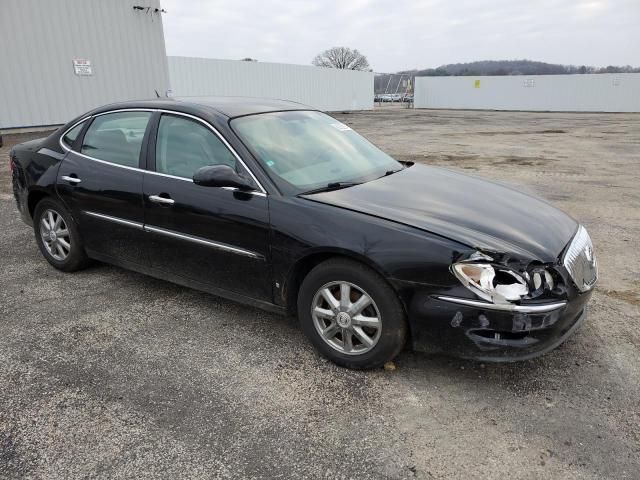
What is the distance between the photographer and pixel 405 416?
2.70 m

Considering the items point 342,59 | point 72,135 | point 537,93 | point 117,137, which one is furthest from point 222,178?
point 342,59

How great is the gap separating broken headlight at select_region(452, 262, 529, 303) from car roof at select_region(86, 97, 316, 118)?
78.8 inches

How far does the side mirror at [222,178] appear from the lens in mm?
3234

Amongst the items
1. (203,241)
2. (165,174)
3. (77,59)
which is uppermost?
(77,59)

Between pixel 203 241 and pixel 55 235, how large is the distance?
1967mm

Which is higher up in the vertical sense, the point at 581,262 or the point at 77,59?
the point at 77,59

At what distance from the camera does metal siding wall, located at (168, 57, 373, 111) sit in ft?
75.0

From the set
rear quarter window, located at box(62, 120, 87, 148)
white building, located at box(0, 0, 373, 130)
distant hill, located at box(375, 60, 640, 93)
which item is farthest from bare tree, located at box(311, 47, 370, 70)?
rear quarter window, located at box(62, 120, 87, 148)

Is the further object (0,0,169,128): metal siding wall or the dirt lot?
(0,0,169,128): metal siding wall

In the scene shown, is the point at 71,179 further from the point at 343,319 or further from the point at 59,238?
the point at 343,319

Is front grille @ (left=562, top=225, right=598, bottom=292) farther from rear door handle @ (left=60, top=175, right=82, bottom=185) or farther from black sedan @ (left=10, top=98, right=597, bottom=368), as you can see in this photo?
rear door handle @ (left=60, top=175, right=82, bottom=185)

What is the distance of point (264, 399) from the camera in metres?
2.86

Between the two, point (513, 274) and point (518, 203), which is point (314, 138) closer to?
point (518, 203)

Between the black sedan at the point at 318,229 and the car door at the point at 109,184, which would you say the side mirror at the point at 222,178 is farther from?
the car door at the point at 109,184
